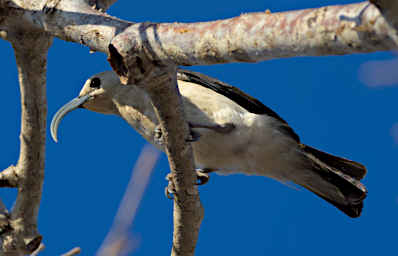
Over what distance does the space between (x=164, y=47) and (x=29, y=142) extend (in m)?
1.53

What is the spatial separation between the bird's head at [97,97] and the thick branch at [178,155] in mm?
1264

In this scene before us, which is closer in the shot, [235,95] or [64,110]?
[235,95]

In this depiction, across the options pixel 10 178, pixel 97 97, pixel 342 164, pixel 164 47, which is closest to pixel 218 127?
pixel 342 164

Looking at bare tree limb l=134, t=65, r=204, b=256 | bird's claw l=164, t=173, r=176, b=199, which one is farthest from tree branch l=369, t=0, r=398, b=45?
bird's claw l=164, t=173, r=176, b=199

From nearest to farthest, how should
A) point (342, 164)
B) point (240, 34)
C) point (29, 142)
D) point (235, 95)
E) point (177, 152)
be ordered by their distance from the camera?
point (240, 34)
point (177, 152)
point (29, 142)
point (342, 164)
point (235, 95)

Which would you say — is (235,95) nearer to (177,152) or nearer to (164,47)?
(177,152)

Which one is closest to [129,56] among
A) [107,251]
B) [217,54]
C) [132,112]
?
[217,54]

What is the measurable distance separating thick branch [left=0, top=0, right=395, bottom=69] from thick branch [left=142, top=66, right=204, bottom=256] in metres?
0.18

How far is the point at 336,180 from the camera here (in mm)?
4195

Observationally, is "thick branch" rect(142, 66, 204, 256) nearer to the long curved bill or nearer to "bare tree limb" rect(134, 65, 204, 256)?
"bare tree limb" rect(134, 65, 204, 256)

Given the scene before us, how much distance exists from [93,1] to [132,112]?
3.57 feet

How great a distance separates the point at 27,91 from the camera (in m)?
3.62

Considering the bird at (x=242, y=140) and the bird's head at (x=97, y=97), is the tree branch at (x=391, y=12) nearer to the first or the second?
the bird at (x=242, y=140)

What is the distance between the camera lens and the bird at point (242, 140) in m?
4.06
